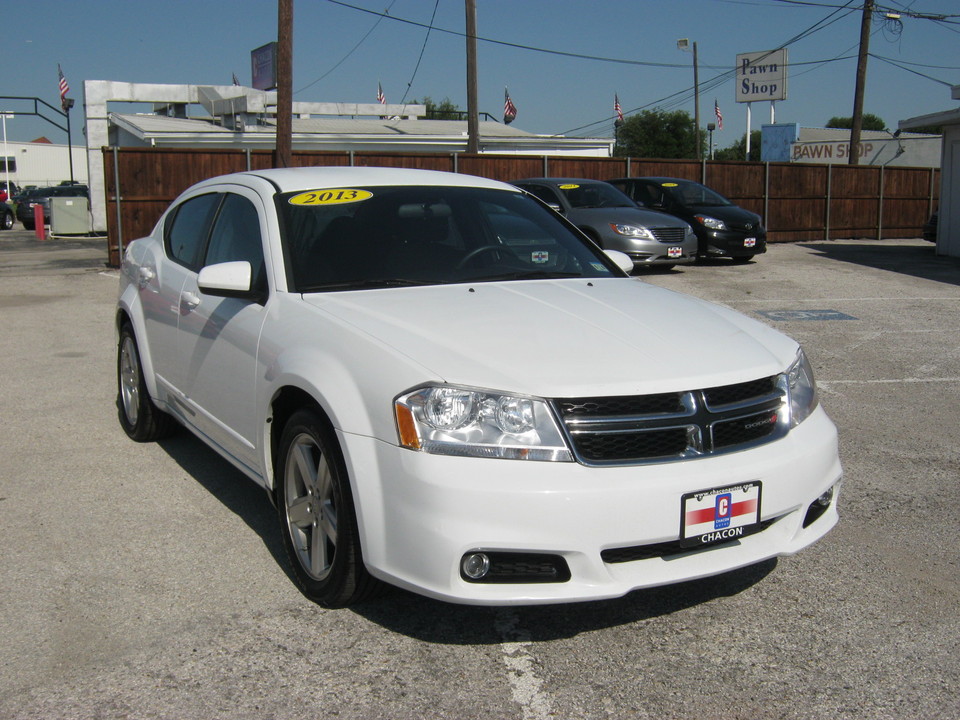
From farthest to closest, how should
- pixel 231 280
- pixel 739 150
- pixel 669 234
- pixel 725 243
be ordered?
pixel 739 150
pixel 725 243
pixel 669 234
pixel 231 280

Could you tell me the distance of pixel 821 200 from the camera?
24734 mm

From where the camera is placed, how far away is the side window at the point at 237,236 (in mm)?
4312

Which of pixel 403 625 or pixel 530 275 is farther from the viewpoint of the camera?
pixel 530 275

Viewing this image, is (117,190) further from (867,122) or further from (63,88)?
(867,122)

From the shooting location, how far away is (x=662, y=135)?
7412cm

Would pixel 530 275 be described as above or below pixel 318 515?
above

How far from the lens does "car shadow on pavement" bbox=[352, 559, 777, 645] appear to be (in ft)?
11.1

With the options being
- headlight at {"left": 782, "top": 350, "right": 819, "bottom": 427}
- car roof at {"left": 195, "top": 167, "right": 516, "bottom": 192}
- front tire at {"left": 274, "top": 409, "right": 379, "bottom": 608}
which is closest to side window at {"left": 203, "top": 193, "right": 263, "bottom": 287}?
car roof at {"left": 195, "top": 167, "right": 516, "bottom": 192}

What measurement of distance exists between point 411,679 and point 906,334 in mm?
8788

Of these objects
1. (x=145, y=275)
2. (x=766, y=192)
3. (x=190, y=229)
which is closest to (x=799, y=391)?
(x=190, y=229)

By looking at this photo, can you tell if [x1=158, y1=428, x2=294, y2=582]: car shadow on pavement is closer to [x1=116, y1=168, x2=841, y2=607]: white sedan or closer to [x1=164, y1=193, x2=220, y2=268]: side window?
[x1=116, y1=168, x2=841, y2=607]: white sedan

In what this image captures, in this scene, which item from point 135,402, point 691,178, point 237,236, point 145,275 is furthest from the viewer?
point 691,178

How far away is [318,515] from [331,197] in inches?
63.1

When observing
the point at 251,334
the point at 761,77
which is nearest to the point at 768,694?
the point at 251,334
